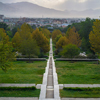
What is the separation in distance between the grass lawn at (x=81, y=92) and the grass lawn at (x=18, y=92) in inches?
68.1

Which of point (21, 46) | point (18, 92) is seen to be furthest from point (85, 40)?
point (18, 92)

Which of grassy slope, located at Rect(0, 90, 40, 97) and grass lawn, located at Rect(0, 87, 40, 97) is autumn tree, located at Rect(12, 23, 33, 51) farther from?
grassy slope, located at Rect(0, 90, 40, 97)

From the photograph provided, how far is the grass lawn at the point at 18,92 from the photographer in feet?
34.0

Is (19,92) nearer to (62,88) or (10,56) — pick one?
(62,88)

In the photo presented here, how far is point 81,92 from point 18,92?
398cm

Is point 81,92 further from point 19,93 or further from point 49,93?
point 19,93

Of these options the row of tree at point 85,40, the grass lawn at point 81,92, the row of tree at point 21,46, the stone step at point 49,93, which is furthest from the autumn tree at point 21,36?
the grass lawn at point 81,92

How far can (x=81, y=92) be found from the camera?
35.2ft

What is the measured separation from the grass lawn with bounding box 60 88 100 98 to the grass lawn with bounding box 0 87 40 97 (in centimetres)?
173

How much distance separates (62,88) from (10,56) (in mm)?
5451

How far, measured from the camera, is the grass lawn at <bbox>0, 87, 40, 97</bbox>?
1037cm

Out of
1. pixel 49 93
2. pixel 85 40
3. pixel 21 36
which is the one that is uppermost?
pixel 21 36

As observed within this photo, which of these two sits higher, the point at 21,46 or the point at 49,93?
the point at 21,46

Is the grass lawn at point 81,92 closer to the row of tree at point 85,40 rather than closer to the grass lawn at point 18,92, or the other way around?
the grass lawn at point 18,92
